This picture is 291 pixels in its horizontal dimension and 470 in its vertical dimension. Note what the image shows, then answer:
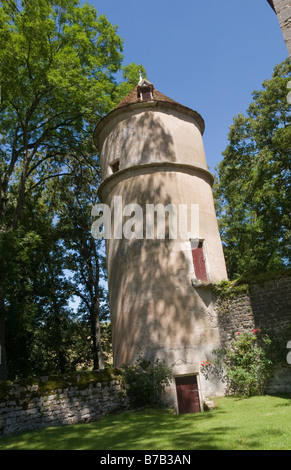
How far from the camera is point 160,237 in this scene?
1252cm

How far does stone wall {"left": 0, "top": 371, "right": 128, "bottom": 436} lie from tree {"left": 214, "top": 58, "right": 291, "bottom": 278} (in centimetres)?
1157

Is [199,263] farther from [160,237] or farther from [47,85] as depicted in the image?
[47,85]

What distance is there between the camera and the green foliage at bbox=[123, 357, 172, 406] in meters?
10.8

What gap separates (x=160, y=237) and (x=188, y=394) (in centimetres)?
520

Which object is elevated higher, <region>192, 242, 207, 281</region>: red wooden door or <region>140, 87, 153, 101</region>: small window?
<region>140, 87, 153, 101</region>: small window

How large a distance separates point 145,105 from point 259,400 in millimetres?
11407

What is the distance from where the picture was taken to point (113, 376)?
1105 centimetres

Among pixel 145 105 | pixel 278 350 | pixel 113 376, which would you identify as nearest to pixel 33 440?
pixel 113 376

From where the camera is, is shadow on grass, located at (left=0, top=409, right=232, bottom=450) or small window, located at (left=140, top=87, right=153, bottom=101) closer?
shadow on grass, located at (left=0, top=409, right=232, bottom=450)

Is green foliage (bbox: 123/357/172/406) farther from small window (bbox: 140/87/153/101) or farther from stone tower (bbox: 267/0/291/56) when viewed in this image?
small window (bbox: 140/87/153/101)

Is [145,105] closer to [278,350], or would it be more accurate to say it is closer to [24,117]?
[24,117]

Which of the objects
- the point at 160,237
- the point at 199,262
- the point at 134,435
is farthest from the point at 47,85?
the point at 134,435

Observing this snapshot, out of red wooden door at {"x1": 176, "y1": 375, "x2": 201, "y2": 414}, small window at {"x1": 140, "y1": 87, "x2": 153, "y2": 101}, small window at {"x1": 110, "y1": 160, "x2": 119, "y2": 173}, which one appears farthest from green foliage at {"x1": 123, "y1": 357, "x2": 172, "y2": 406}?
small window at {"x1": 140, "y1": 87, "x2": 153, "y2": 101}

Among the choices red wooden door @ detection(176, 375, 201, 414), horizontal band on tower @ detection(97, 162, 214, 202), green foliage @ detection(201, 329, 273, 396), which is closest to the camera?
green foliage @ detection(201, 329, 273, 396)
